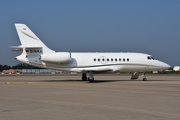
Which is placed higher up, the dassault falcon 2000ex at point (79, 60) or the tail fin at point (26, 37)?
the tail fin at point (26, 37)

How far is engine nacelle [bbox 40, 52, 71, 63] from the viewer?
31.5 metres

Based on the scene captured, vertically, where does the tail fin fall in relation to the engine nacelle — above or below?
above

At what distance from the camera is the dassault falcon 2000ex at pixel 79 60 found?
104ft

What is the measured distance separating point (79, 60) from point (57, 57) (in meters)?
2.99

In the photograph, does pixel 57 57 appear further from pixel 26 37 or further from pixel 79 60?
pixel 26 37

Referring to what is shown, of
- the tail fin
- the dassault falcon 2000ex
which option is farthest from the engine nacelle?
the tail fin

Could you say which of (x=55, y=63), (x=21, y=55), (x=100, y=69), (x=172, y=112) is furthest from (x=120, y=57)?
(x=172, y=112)

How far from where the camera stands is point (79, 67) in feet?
111

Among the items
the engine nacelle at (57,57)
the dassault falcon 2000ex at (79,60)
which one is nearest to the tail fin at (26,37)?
the dassault falcon 2000ex at (79,60)

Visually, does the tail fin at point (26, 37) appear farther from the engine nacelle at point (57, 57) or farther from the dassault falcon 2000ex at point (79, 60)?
the engine nacelle at point (57, 57)

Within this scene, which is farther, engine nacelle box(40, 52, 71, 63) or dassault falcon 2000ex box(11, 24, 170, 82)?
dassault falcon 2000ex box(11, 24, 170, 82)

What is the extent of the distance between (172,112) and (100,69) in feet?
72.4

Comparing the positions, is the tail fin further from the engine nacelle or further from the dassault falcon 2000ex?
the engine nacelle

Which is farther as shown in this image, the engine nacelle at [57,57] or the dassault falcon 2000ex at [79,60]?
the dassault falcon 2000ex at [79,60]
